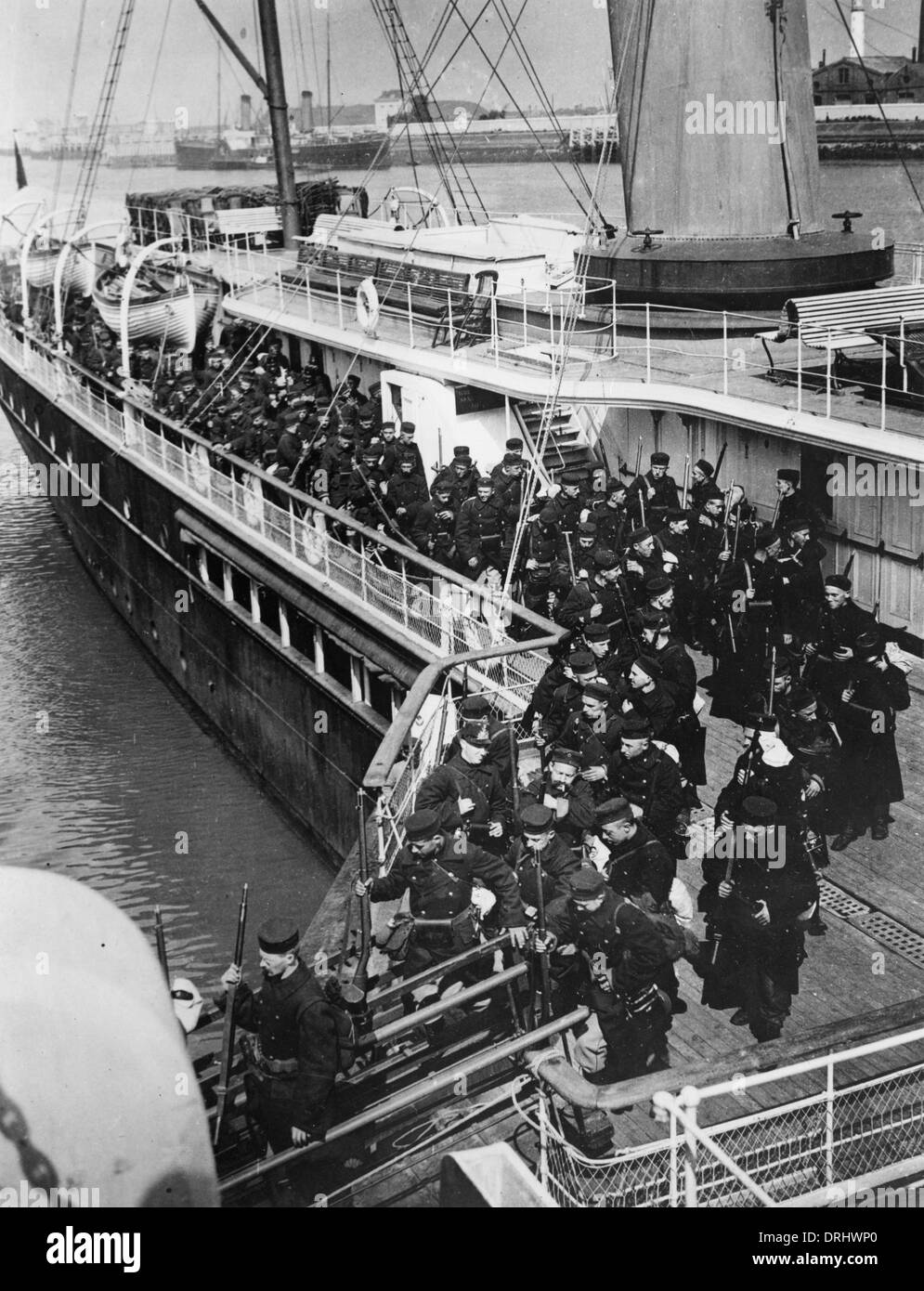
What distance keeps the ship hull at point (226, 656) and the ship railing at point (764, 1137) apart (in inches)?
263

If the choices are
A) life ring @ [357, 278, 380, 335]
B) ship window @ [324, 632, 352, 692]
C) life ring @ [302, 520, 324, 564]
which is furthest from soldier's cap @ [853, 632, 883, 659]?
life ring @ [357, 278, 380, 335]

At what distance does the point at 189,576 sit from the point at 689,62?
8.80 metres

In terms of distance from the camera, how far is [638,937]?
6.05 meters

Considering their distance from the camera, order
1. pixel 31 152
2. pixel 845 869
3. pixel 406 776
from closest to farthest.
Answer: pixel 845 869
pixel 406 776
pixel 31 152

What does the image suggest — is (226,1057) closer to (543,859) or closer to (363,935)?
(363,935)

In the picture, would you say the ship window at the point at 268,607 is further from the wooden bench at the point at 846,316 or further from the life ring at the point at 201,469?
the wooden bench at the point at 846,316

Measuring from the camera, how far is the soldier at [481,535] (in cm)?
1177

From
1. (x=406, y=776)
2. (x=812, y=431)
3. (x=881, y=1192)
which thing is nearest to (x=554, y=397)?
(x=812, y=431)

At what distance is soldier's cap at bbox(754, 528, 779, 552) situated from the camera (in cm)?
980

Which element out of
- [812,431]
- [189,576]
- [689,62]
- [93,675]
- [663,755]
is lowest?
[93,675]

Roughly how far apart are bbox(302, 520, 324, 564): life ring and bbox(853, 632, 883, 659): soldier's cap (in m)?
7.02

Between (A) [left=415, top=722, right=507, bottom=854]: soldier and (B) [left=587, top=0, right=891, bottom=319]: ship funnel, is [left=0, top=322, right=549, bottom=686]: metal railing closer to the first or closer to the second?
(A) [left=415, top=722, right=507, bottom=854]: soldier

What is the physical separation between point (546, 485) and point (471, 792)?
618 cm
